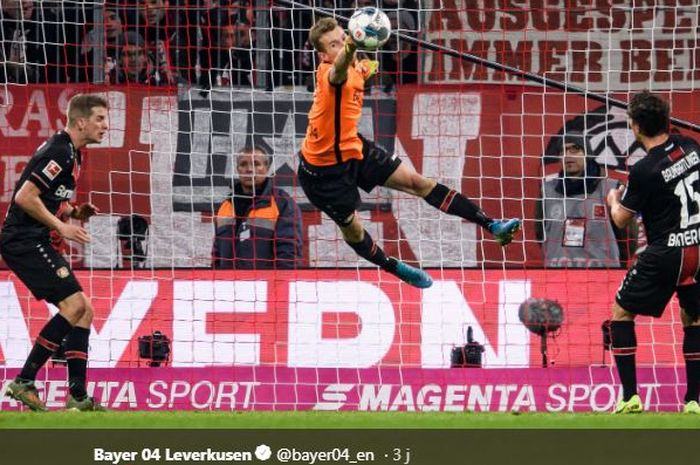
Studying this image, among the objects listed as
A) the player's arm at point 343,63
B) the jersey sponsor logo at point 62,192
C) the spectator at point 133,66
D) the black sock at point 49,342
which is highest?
the spectator at point 133,66

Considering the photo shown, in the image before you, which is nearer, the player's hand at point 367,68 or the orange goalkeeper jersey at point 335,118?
the orange goalkeeper jersey at point 335,118

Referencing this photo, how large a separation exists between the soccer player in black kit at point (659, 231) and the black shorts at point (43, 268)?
366cm

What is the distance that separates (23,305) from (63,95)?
7.52 feet

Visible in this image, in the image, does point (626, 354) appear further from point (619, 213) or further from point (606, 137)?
point (606, 137)

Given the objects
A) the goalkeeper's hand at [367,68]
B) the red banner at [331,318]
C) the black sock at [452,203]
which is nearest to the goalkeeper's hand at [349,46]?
the goalkeeper's hand at [367,68]

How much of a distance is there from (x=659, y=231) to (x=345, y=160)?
2.36 meters

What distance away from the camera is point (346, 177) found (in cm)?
1173

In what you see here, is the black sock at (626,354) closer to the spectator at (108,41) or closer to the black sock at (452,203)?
the black sock at (452,203)

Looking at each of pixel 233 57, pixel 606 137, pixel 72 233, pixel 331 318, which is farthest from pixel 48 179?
pixel 606 137

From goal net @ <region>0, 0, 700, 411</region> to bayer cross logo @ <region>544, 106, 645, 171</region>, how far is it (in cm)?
2

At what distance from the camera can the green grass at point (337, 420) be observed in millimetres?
9469
